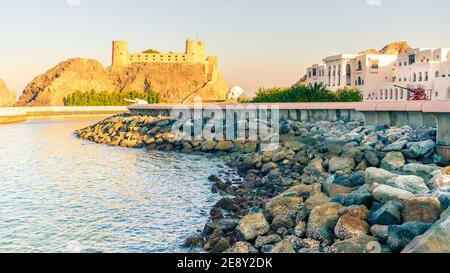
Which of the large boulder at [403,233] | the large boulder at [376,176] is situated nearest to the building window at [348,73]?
the large boulder at [376,176]

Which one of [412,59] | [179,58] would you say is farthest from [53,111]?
[179,58]

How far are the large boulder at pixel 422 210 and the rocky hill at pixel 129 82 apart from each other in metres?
164

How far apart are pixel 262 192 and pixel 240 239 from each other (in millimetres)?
6060

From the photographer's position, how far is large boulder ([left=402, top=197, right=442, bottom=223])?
30.1 ft

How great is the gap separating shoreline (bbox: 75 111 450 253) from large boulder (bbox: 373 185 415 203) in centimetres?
2

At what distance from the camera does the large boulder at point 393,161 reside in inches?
597

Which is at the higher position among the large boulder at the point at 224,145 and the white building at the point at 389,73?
the white building at the point at 389,73

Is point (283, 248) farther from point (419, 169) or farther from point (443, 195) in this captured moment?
point (419, 169)

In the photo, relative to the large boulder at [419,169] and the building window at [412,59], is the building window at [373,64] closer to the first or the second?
the building window at [412,59]

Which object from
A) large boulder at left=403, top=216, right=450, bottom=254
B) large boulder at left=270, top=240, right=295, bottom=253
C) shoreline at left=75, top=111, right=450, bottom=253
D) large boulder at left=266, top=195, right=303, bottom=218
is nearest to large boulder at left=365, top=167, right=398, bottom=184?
shoreline at left=75, top=111, right=450, bottom=253

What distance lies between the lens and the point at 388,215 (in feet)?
30.5

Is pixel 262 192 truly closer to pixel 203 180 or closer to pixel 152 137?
pixel 203 180

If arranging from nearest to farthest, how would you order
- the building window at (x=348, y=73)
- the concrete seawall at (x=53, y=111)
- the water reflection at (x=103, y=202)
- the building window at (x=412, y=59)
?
the water reflection at (x=103, y=202) → the building window at (x=412, y=59) → the building window at (x=348, y=73) → the concrete seawall at (x=53, y=111)
